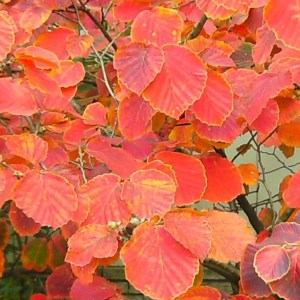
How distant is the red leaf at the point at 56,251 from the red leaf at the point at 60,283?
306 mm

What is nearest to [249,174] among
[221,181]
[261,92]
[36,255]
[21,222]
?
[221,181]

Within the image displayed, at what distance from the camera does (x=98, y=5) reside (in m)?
1.60

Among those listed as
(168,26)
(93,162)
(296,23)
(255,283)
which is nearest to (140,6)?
(168,26)

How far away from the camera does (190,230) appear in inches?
36.7

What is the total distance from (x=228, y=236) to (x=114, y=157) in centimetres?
22

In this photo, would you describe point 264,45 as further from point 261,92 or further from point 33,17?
point 33,17

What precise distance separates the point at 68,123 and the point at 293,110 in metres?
0.42

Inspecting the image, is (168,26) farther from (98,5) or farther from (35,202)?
(98,5)

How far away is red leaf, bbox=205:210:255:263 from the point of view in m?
1.04

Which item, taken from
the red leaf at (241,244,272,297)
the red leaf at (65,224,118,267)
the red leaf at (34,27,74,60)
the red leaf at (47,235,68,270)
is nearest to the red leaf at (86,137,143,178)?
the red leaf at (65,224,118,267)

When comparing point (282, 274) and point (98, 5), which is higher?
point (98, 5)

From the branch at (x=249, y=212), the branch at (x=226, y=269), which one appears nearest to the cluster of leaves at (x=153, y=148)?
the branch at (x=226, y=269)

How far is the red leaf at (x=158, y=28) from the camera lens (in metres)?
1.11

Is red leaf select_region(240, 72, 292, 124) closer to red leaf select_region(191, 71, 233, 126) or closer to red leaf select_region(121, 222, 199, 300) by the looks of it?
red leaf select_region(191, 71, 233, 126)
